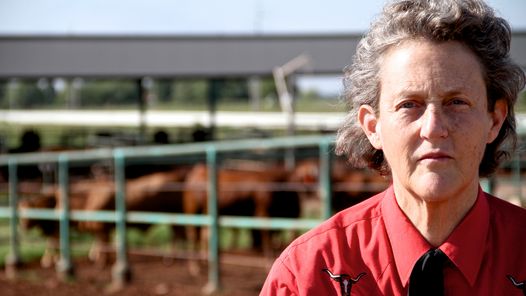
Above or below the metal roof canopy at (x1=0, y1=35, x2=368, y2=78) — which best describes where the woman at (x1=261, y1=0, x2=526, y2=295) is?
below

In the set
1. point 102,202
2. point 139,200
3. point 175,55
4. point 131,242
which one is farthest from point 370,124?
point 175,55

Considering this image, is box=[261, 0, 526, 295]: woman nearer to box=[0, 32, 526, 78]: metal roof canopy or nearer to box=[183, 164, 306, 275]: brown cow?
box=[183, 164, 306, 275]: brown cow

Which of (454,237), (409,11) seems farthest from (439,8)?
(454,237)

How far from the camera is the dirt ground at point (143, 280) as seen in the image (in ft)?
29.6

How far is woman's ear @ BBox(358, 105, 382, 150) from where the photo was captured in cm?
221

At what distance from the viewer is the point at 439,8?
202cm

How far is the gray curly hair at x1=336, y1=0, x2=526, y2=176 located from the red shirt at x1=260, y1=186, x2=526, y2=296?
0.27m

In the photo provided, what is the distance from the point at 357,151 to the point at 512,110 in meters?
0.42

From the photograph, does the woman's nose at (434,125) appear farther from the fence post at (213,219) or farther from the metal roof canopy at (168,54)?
the metal roof canopy at (168,54)

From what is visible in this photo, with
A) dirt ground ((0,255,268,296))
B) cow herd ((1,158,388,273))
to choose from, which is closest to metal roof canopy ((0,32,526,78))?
cow herd ((1,158,388,273))

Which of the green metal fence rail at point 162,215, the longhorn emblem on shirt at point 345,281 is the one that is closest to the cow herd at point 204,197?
the green metal fence rail at point 162,215

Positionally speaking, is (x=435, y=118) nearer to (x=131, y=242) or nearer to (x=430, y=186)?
(x=430, y=186)

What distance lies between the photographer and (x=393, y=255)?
2033 mm

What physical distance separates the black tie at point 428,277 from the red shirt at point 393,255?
0.06 feet
